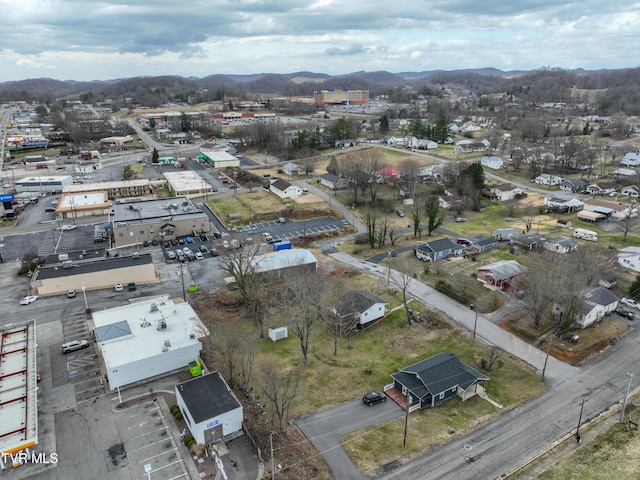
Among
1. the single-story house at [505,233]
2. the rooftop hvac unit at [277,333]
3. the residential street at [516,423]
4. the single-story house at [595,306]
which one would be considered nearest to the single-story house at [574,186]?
the single-story house at [505,233]

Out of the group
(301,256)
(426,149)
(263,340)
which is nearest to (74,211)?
(301,256)

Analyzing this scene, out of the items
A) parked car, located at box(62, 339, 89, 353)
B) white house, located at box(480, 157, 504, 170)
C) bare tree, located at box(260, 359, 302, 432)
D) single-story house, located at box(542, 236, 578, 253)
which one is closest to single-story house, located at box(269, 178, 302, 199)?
single-story house, located at box(542, 236, 578, 253)

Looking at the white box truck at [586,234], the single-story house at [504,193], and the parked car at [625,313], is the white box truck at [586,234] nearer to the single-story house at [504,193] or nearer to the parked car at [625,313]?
the single-story house at [504,193]

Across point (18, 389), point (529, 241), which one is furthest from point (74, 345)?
point (529, 241)

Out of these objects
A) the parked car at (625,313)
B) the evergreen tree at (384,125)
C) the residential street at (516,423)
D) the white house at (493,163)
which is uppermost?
the evergreen tree at (384,125)

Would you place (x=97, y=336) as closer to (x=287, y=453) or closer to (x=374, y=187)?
(x=287, y=453)

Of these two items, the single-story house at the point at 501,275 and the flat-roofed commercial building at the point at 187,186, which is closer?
the single-story house at the point at 501,275

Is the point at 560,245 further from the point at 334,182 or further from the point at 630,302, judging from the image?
the point at 334,182
